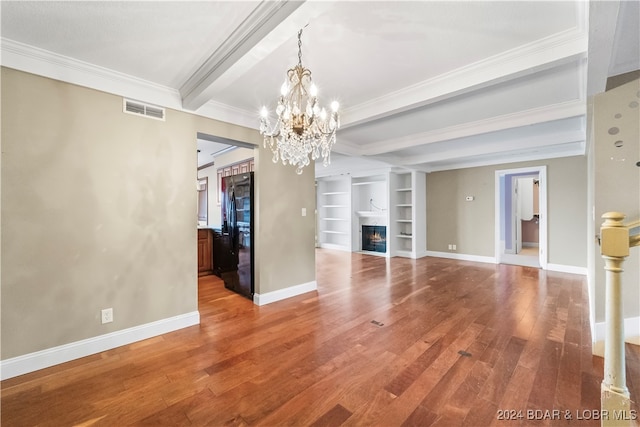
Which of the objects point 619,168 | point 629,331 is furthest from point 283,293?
point 619,168

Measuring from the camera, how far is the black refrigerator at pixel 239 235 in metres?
3.81

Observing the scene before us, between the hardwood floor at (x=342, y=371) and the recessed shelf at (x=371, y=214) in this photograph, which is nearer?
the hardwood floor at (x=342, y=371)

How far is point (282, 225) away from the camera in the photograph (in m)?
3.90

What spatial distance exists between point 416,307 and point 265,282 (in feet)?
6.70

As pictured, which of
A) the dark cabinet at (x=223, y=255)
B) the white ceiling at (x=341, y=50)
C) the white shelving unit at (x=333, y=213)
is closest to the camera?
the white ceiling at (x=341, y=50)

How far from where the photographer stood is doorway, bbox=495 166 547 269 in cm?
571

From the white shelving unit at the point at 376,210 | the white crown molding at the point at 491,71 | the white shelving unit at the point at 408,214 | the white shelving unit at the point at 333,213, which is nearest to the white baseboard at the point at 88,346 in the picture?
the white crown molding at the point at 491,71

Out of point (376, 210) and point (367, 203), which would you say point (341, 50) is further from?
point (367, 203)

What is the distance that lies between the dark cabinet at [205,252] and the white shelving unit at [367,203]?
4.24 metres

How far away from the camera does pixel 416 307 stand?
349 cm

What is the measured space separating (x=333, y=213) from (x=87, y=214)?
7.18 m

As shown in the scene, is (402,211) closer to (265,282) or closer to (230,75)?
(265,282)

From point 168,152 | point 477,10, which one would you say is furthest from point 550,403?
point 168,152

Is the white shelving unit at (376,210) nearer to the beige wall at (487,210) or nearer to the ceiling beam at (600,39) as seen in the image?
the beige wall at (487,210)
